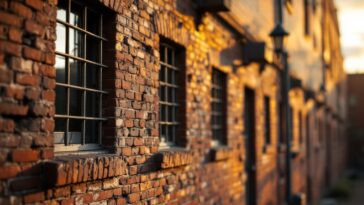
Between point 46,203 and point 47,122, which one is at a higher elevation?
point 47,122

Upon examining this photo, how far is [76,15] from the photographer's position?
14.0ft

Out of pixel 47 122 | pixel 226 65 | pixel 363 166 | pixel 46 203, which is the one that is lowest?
pixel 363 166

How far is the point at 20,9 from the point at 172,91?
10.3ft

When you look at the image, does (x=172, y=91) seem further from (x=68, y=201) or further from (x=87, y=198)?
(x=68, y=201)

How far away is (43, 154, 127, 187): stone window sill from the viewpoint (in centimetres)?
339

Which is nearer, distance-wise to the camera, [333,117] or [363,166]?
[333,117]

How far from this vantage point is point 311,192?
62.8 feet

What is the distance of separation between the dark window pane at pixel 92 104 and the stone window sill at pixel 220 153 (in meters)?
2.89

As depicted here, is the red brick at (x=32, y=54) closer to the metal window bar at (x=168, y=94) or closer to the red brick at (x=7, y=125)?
Answer: the red brick at (x=7, y=125)

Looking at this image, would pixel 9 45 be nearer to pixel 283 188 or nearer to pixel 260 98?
pixel 260 98

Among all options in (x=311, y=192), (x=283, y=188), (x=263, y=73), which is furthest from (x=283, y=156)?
(x=311, y=192)

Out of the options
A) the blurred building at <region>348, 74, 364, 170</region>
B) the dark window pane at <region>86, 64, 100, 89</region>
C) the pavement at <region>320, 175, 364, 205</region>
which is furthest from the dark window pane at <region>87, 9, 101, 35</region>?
the blurred building at <region>348, 74, 364, 170</region>

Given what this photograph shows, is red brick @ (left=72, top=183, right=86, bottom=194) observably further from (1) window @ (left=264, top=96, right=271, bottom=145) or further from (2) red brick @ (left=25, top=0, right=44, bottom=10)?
(1) window @ (left=264, top=96, right=271, bottom=145)

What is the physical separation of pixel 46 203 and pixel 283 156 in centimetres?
1064
